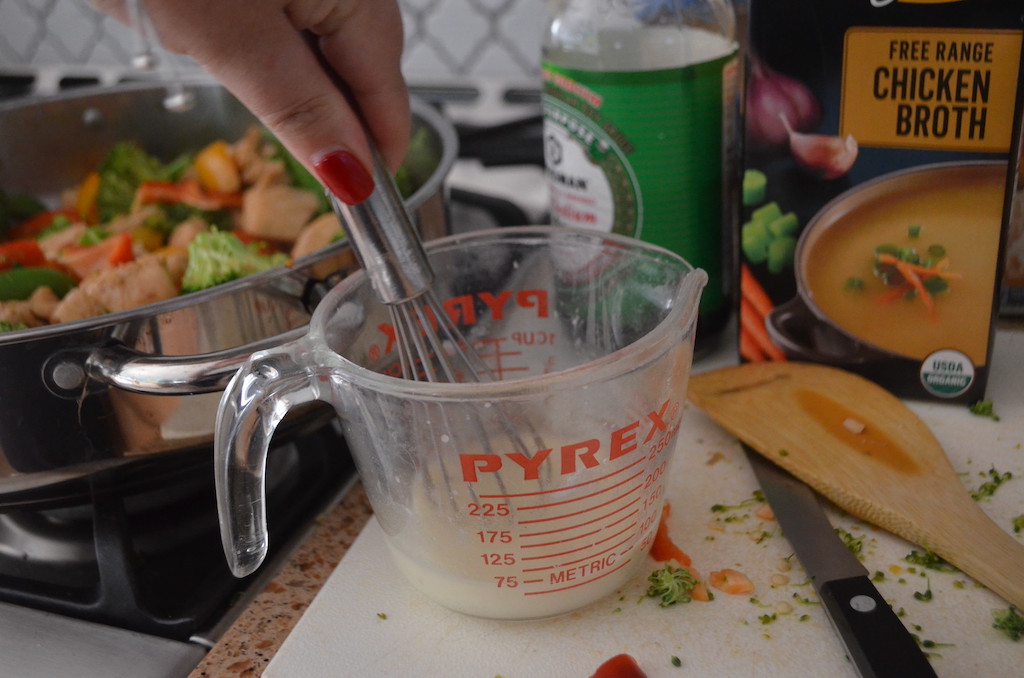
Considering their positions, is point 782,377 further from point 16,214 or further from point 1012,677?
point 16,214

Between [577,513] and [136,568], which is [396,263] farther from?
[136,568]

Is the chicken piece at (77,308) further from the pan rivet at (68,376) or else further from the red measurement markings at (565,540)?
the red measurement markings at (565,540)

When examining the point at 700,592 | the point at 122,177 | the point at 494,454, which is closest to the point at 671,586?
the point at 700,592

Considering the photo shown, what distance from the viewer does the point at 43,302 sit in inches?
27.0

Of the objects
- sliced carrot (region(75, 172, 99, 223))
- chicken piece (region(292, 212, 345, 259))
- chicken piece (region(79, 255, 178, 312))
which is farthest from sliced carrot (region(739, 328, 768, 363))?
sliced carrot (region(75, 172, 99, 223))

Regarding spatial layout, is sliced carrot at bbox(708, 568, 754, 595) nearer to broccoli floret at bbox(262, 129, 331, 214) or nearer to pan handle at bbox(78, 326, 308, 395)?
pan handle at bbox(78, 326, 308, 395)

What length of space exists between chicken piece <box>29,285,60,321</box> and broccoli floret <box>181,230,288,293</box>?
9cm

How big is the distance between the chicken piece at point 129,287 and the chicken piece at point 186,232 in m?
0.14

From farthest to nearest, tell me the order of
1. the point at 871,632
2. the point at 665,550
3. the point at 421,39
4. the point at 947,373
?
1. the point at 421,39
2. the point at 947,373
3. the point at 665,550
4. the point at 871,632

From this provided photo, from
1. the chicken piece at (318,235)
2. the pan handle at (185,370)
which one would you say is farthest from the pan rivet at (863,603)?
the chicken piece at (318,235)

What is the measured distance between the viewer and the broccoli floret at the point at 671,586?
0.52 meters

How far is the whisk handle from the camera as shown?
0.51 m

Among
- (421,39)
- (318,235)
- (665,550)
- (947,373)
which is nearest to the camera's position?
(665,550)

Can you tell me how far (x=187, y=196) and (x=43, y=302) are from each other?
0.89 ft
